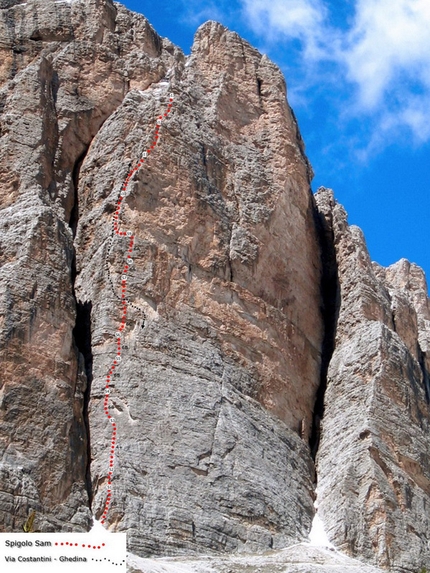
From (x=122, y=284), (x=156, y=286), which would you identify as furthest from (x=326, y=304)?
(x=122, y=284)

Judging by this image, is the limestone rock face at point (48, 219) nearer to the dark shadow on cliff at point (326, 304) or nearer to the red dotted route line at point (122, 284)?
the red dotted route line at point (122, 284)

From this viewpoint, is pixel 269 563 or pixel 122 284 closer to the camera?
pixel 269 563

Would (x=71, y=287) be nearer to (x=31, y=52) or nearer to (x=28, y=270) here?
(x=28, y=270)

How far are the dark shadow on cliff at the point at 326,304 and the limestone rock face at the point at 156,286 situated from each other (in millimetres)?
432

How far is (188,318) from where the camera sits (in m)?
49.4

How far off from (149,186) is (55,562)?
59.5 feet

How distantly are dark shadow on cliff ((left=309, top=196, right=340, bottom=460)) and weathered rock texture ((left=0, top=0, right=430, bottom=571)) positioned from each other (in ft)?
0.23

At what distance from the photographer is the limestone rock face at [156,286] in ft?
147

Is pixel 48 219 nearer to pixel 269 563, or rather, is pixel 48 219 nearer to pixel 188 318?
pixel 188 318

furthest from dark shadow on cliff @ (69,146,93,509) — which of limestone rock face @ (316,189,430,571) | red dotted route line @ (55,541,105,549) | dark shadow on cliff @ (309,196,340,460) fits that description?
dark shadow on cliff @ (309,196,340,460)

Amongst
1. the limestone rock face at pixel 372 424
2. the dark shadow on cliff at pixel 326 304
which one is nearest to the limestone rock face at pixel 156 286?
the dark shadow on cliff at pixel 326 304

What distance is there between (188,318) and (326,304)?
7220 millimetres

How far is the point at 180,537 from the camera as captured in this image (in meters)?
44.0

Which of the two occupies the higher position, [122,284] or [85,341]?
[122,284]
